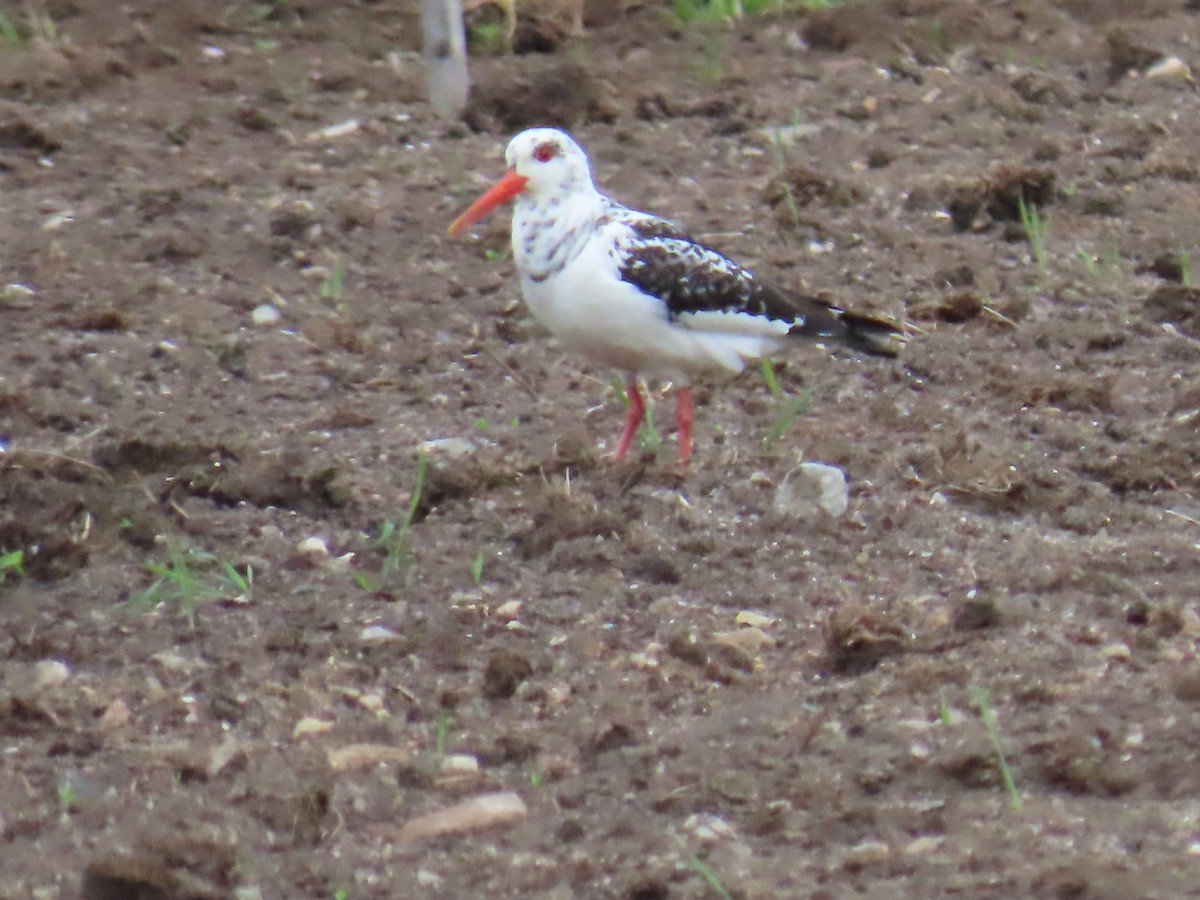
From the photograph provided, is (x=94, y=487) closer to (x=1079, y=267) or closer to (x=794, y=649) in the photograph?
(x=794, y=649)

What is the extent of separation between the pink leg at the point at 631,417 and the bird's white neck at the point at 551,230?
1.20ft

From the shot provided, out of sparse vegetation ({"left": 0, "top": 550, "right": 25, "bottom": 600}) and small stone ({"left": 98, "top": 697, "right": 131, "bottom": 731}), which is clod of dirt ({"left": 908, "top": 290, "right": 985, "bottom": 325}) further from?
small stone ({"left": 98, "top": 697, "right": 131, "bottom": 731})

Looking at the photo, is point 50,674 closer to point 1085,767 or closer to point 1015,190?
point 1085,767

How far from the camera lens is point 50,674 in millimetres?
3650

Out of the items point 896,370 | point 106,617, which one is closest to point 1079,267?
point 896,370

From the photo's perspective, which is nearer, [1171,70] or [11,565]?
[11,565]

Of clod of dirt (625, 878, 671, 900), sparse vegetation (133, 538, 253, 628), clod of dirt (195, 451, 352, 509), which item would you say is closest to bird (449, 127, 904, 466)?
clod of dirt (195, 451, 352, 509)

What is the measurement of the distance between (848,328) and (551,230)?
2.67ft

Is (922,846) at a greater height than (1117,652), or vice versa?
(922,846)

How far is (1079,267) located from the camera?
5941mm

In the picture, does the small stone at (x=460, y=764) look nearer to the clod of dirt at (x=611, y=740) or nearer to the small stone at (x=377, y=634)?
the clod of dirt at (x=611, y=740)

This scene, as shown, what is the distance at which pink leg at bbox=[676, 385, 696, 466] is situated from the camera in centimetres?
474

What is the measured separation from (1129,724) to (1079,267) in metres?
2.79

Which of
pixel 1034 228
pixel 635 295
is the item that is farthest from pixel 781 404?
pixel 1034 228
